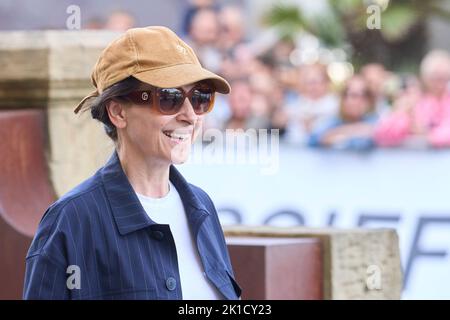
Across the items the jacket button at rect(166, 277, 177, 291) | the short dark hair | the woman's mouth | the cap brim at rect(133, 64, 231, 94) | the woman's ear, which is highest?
the cap brim at rect(133, 64, 231, 94)

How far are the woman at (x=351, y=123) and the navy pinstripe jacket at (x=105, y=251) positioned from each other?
503 centimetres

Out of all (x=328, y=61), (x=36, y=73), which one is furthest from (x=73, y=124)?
(x=328, y=61)

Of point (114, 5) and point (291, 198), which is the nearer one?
point (291, 198)

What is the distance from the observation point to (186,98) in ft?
8.93

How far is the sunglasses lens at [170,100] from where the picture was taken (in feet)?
8.75

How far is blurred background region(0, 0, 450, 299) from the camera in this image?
6.97 m

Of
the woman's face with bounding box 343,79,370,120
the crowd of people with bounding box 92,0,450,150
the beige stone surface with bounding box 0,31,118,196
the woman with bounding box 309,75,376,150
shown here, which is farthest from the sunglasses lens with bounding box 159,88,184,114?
the woman's face with bounding box 343,79,370,120

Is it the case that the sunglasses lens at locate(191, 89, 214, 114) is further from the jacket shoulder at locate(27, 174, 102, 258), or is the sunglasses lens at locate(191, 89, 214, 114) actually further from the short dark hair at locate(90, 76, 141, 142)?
the jacket shoulder at locate(27, 174, 102, 258)

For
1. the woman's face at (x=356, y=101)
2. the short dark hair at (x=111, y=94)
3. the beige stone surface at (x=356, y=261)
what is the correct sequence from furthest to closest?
the woman's face at (x=356, y=101) → the beige stone surface at (x=356, y=261) → the short dark hair at (x=111, y=94)

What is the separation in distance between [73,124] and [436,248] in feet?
9.35

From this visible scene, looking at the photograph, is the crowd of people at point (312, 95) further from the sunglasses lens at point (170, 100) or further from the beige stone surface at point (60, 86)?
the sunglasses lens at point (170, 100)

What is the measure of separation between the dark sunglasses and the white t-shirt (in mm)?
212

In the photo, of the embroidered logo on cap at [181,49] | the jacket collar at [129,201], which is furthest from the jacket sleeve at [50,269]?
the embroidered logo on cap at [181,49]
